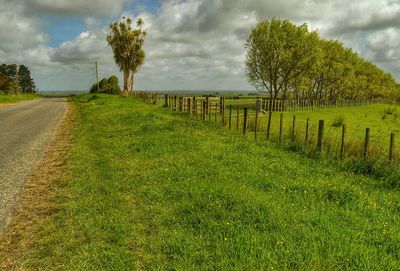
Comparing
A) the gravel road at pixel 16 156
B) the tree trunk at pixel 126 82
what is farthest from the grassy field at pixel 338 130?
the tree trunk at pixel 126 82

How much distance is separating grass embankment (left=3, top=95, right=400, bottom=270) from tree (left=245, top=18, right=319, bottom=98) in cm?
3803

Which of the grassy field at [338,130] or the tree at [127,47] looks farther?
the tree at [127,47]

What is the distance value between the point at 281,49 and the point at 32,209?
4334 cm

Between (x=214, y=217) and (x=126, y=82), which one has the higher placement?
(x=126, y=82)

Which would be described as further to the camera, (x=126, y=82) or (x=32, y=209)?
(x=126, y=82)

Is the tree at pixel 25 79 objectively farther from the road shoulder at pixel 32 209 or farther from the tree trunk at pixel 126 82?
the road shoulder at pixel 32 209

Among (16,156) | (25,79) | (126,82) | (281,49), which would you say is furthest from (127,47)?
(25,79)

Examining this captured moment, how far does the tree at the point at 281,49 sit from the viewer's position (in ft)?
151

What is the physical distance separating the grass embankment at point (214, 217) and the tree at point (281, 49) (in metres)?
38.0

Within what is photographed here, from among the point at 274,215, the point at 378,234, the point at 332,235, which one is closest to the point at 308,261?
the point at 332,235

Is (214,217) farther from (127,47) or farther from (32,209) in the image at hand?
(127,47)

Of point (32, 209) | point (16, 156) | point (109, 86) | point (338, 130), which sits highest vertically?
point (109, 86)

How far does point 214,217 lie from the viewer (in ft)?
20.4

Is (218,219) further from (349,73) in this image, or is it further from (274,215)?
(349,73)
